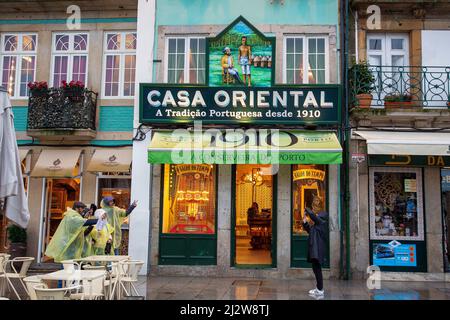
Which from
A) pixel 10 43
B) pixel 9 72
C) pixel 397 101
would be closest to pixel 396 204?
pixel 397 101

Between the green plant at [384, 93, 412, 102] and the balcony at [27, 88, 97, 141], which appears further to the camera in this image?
the balcony at [27, 88, 97, 141]

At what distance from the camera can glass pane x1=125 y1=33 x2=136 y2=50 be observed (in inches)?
543

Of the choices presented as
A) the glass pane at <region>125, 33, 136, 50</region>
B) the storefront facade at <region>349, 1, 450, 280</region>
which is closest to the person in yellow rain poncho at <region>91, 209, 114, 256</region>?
the storefront facade at <region>349, 1, 450, 280</region>

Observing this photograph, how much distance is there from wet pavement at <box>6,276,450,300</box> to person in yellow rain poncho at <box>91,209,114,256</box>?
48.8 inches

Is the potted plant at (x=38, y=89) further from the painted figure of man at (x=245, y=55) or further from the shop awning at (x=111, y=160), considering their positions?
the painted figure of man at (x=245, y=55)

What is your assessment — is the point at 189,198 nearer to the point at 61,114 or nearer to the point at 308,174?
the point at 308,174

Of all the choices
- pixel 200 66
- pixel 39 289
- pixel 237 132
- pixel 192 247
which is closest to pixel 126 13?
pixel 200 66

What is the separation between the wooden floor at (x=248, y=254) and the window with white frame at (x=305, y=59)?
4565 millimetres

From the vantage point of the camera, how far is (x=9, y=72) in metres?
14.0

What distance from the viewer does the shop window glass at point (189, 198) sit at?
12461 millimetres

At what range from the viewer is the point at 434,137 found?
11859 millimetres

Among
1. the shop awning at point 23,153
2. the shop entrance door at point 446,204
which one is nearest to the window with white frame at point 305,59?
the shop entrance door at point 446,204

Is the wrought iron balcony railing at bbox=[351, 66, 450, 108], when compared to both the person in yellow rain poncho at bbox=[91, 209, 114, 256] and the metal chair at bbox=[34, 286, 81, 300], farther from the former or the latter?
the metal chair at bbox=[34, 286, 81, 300]
